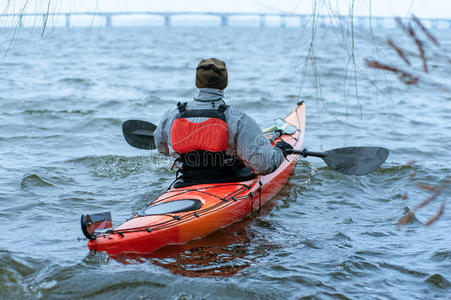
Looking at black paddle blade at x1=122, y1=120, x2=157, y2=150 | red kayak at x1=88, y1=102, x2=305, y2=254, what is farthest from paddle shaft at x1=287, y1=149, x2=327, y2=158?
black paddle blade at x1=122, y1=120, x2=157, y2=150

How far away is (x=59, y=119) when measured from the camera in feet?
31.7

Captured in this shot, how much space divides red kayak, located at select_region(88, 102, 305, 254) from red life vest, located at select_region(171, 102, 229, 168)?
0.37m

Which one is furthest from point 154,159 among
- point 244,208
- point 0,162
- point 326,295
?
point 326,295

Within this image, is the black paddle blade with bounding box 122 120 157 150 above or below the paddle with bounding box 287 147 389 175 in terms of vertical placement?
above

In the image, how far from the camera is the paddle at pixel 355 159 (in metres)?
4.73

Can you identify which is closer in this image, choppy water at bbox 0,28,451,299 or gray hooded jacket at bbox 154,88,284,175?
choppy water at bbox 0,28,451,299

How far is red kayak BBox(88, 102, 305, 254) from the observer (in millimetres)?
3520

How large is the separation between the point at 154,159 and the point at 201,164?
296 cm

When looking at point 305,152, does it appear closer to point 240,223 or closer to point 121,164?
point 240,223

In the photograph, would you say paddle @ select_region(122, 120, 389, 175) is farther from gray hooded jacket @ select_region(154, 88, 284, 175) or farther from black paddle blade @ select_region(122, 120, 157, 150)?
black paddle blade @ select_region(122, 120, 157, 150)

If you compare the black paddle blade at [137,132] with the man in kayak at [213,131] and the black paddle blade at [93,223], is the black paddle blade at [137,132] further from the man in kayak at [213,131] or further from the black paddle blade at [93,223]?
the black paddle blade at [93,223]

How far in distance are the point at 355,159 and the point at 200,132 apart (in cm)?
174

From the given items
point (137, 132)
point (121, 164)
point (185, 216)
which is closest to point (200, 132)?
point (185, 216)

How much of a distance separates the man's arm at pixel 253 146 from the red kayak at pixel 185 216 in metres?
0.40
